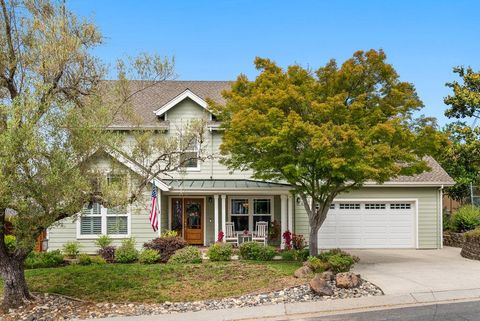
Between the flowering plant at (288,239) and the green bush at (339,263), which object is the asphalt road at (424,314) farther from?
the flowering plant at (288,239)

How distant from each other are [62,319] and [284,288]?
519 centimetres

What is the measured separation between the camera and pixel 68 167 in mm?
9531

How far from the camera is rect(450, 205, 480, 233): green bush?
2203 centimetres

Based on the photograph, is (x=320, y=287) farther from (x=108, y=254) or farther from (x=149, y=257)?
(x=108, y=254)

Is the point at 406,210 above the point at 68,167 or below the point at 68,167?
below

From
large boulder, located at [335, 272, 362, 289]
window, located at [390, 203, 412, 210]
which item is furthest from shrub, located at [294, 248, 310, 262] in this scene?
window, located at [390, 203, 412, 210]

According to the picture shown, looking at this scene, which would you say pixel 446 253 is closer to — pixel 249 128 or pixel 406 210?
pixel 406 210

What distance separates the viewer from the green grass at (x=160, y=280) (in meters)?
11.9

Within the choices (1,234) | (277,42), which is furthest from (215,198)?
(1,234)

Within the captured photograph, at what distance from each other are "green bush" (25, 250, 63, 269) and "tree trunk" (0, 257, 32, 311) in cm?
456

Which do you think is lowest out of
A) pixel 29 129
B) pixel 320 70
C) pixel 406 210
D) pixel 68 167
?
pixel 406 210

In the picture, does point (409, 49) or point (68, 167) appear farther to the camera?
point (409, 49)

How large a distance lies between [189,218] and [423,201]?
10489mm

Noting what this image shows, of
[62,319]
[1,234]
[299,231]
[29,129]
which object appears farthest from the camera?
[299,231]
